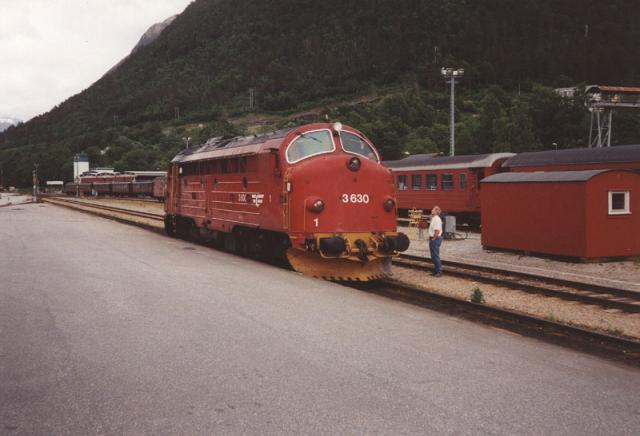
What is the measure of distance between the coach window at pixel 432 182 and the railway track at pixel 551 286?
44.5 ft

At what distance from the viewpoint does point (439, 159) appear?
99.7 ft

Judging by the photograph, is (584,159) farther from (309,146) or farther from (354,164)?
(309,146)

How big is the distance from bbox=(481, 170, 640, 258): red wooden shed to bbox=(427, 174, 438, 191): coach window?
1090 cm

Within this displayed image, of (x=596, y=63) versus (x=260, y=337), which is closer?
(x=260, y=337)

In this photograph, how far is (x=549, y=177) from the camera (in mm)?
18125

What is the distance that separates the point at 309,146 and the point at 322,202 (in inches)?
64.2

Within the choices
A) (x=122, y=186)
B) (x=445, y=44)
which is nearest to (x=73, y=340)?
(x=122, y=186)

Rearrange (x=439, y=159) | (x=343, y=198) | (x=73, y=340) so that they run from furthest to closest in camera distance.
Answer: (x=439, y=159) < (x=343, y=198) < (x=73, y=340)

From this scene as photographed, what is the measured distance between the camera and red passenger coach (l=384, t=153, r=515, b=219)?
89.0 ft

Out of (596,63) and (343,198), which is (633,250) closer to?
(343,198)

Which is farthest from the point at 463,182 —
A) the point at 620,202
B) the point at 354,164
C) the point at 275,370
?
the point at 275,370

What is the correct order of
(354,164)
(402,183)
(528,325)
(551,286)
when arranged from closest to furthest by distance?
1. (528,325)
2. (551,286)
3. (354,164)
4. (402,183)

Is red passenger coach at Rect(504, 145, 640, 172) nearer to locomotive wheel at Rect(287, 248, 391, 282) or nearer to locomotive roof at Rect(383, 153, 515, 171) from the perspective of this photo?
locomotive roof at Rect(383, 153, 515, 171)

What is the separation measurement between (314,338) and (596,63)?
5889 inches
